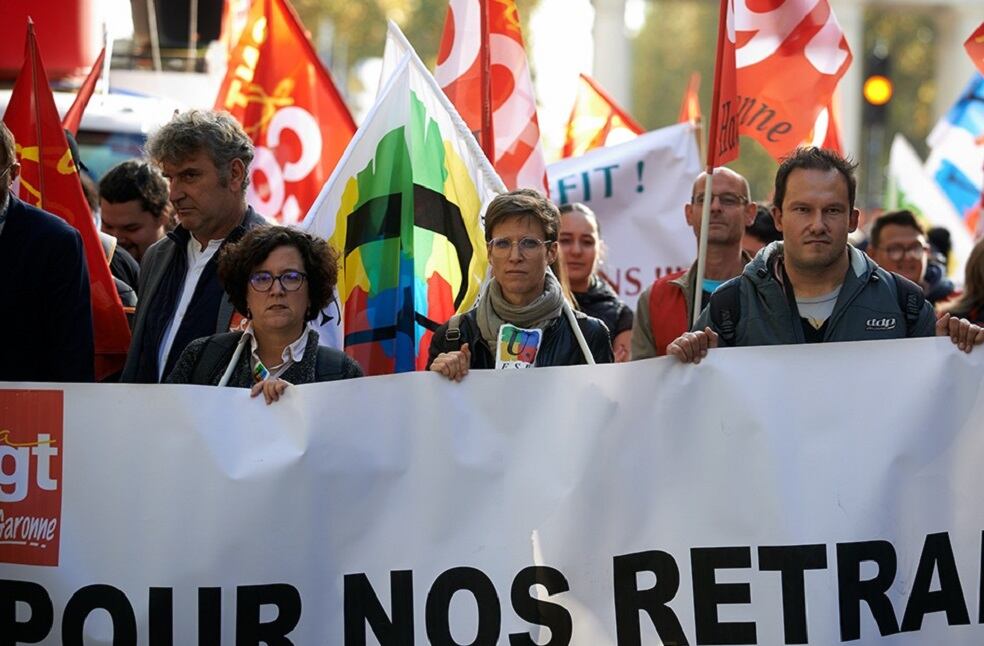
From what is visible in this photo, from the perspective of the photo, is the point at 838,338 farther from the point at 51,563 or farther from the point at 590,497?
the point at 51,563

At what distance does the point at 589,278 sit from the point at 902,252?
2123mm

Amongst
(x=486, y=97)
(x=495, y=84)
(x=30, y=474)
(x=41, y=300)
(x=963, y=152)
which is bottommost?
(x=30, y=474)

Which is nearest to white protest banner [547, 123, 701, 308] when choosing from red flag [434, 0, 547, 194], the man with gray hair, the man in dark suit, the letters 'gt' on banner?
red flag [434, 0, 547, 194]

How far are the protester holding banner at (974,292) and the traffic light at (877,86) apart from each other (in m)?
13.5

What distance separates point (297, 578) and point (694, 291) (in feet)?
6.05

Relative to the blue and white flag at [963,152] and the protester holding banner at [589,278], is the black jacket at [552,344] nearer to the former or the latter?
the protester holding banner at [589,278]

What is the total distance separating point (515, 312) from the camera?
4852 millimetres

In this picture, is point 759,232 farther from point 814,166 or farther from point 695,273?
point 814,166

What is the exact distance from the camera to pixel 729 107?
5.43 m

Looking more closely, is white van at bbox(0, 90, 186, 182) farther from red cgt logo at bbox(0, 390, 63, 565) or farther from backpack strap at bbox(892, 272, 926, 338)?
backpack strap at bbox(892, 272, 926, 338)

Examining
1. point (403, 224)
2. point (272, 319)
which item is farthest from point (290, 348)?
point (403, 224)

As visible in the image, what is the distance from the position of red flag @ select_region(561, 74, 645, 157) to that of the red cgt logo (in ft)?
18.4

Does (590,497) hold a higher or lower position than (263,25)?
lower

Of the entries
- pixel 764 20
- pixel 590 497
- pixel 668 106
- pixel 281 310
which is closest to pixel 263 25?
pixel 764 20
